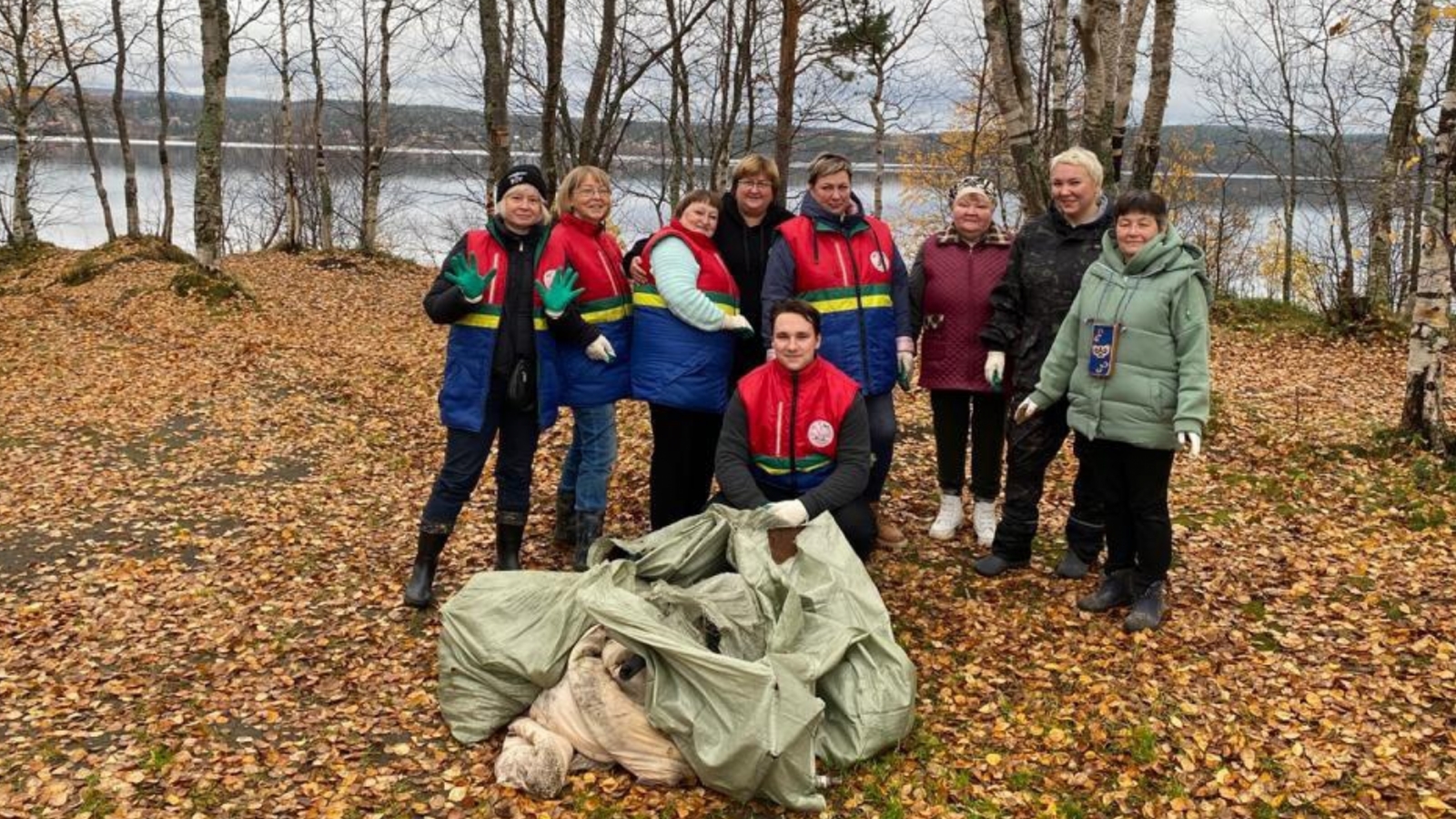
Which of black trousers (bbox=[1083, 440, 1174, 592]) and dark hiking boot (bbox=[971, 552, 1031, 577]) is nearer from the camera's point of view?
black trousers (bbox=[1083, 440, 1174, 592])

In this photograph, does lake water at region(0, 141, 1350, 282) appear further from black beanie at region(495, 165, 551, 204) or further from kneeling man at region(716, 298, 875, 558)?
kneeling man at region(716, 298, 875, 558)

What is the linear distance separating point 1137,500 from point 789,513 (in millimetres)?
1506

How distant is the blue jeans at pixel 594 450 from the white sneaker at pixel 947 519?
1854 mm

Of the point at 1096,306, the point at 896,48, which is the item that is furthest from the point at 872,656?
the point at 896,48

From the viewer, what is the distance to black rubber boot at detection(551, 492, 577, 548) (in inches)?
199

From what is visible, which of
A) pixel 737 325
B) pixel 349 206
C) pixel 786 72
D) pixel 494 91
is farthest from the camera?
pixel 349 206

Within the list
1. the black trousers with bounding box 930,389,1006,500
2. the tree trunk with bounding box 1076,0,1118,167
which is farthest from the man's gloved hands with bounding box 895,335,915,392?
the tree trunk with bounding box 1076,0,1118,167

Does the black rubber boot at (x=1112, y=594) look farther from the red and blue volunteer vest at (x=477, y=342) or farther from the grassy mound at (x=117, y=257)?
the grassy mound at (x=117, y=257)

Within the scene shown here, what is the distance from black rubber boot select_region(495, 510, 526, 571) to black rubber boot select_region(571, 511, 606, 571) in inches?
11.0

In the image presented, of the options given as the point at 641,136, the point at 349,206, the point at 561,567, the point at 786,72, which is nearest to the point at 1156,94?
the point at 786,72

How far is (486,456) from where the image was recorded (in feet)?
14.1

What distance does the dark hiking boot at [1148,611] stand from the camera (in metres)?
4.11

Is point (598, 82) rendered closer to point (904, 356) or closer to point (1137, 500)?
point (904, 356)

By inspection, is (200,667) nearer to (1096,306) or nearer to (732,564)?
(732,564)
